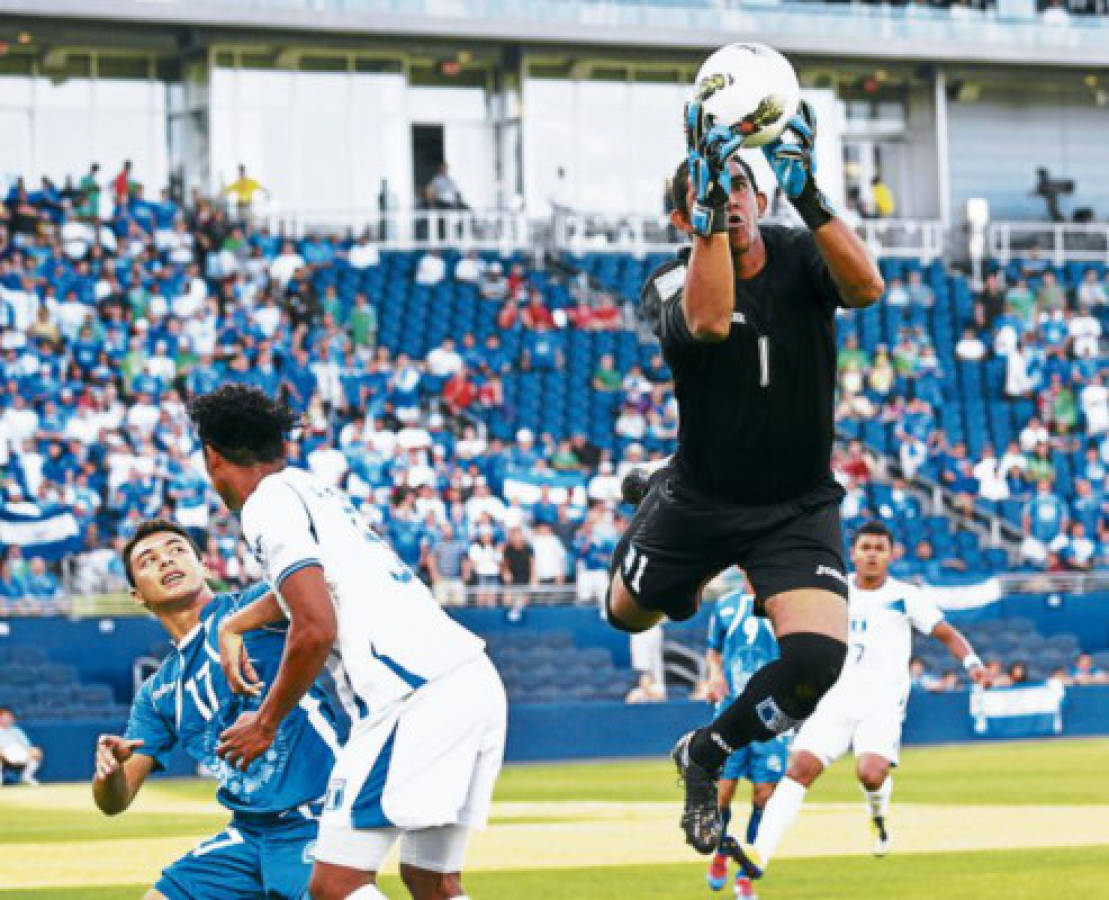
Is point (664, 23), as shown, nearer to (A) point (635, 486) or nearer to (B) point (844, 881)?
(B) point (844, 881)

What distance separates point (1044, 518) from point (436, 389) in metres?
8.47

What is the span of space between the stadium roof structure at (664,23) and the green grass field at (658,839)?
1928 centimetres

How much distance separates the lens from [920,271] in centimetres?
4028

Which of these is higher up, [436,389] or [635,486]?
[635,486]

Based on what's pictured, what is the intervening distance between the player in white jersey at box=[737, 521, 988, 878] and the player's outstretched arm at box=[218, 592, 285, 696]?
6381 millimetres

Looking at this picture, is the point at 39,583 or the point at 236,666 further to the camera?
the point at 39,583

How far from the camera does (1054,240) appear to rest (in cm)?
4431

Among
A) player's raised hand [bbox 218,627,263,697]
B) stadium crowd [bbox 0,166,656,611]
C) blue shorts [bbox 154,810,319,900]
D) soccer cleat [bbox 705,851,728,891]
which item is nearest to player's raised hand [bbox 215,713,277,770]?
player's raised hand [bbox 218,627,263,697]

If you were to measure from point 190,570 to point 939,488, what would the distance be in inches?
982

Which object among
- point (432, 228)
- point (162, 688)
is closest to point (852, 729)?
point (162, 688)

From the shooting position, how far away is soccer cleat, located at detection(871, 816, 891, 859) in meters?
14.6

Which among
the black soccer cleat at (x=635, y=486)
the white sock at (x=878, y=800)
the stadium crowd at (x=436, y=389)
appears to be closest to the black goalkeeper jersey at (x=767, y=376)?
the black soccer cleat at (x=635, y=486)

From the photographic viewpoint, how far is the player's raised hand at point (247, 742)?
705 centimetres

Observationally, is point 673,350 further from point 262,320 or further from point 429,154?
point 429,154
